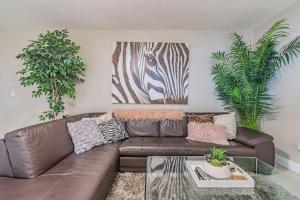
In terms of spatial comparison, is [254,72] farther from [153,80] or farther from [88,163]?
[88,163]

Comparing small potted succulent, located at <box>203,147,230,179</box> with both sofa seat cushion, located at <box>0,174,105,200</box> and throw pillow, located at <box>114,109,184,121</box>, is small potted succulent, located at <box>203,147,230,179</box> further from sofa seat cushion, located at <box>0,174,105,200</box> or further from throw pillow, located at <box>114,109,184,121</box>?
throw pillow, located at <box>114,109,184,121</box>

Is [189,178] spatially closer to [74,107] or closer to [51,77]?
[51,77]

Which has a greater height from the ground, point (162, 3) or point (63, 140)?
point (162, 3)

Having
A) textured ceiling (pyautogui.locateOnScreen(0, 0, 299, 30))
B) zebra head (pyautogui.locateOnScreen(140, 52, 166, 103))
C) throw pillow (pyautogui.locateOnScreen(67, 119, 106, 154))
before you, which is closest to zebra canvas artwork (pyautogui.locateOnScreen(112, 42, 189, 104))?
zebra head (pyautogui.locateOnScreen(140, 52, 166, 103))

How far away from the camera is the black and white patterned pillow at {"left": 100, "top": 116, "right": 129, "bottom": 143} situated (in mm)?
2852

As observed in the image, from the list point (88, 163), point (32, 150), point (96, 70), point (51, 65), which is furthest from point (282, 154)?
point (51, 65)

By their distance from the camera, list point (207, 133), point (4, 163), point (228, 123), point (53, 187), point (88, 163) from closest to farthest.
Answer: point (53, 187) → point (4, 163) → point (88, 163) → point (207, 133) → point (228, 123)

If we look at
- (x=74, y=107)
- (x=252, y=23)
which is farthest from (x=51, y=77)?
(x=252, y=23)

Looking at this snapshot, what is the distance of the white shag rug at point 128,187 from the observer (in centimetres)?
207

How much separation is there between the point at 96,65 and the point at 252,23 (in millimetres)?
2988

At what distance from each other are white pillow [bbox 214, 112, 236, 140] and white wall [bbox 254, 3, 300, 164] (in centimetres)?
78

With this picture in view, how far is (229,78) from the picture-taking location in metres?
3.36

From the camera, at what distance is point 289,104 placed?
9.53 ft

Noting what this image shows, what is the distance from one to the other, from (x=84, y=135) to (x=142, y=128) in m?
1.04
